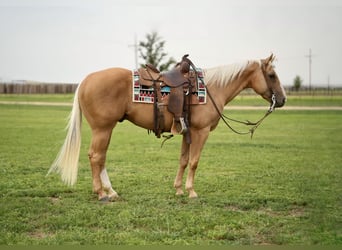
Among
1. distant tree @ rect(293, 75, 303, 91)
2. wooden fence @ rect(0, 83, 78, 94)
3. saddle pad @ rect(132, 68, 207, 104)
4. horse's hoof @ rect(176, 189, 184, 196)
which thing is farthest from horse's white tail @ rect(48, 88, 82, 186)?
wooden fence @ rect(0, 83, 78, 94)

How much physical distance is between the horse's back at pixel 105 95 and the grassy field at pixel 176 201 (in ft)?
3.92

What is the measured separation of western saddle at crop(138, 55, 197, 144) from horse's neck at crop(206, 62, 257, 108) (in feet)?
1.20

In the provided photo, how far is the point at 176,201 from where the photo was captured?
596 centimetres

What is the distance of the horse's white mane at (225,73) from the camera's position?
21.4 ft

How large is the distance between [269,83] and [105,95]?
8.20 ft

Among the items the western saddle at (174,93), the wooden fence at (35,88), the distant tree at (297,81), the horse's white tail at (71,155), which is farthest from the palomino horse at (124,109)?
the wooden fence at (35,88)

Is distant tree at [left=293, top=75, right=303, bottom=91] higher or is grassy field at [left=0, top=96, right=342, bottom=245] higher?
distant tree at [left=293, top=75, right=303, bottom=91]

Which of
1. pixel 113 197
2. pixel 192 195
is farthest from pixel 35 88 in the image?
pixel 192 195

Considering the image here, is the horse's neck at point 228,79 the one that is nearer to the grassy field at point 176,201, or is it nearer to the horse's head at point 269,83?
the horse's head at point 269,83

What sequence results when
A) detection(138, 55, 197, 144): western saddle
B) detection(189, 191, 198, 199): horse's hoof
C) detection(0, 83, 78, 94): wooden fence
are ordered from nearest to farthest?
detection(138, 55, 197, 144): western saddle
detection(189, 191, 198, 199): horse's hoof
detection(0, 83, 78, 94): wooden fence

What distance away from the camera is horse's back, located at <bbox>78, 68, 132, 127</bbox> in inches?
237

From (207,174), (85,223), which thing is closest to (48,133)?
(207,174)

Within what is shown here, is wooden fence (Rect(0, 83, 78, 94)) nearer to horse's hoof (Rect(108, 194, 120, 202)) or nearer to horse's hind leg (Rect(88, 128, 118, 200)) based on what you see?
horse's hind leg (Rect(88, 128, 118, 200))

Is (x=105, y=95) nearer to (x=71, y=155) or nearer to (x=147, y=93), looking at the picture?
(x=147, y=93)
